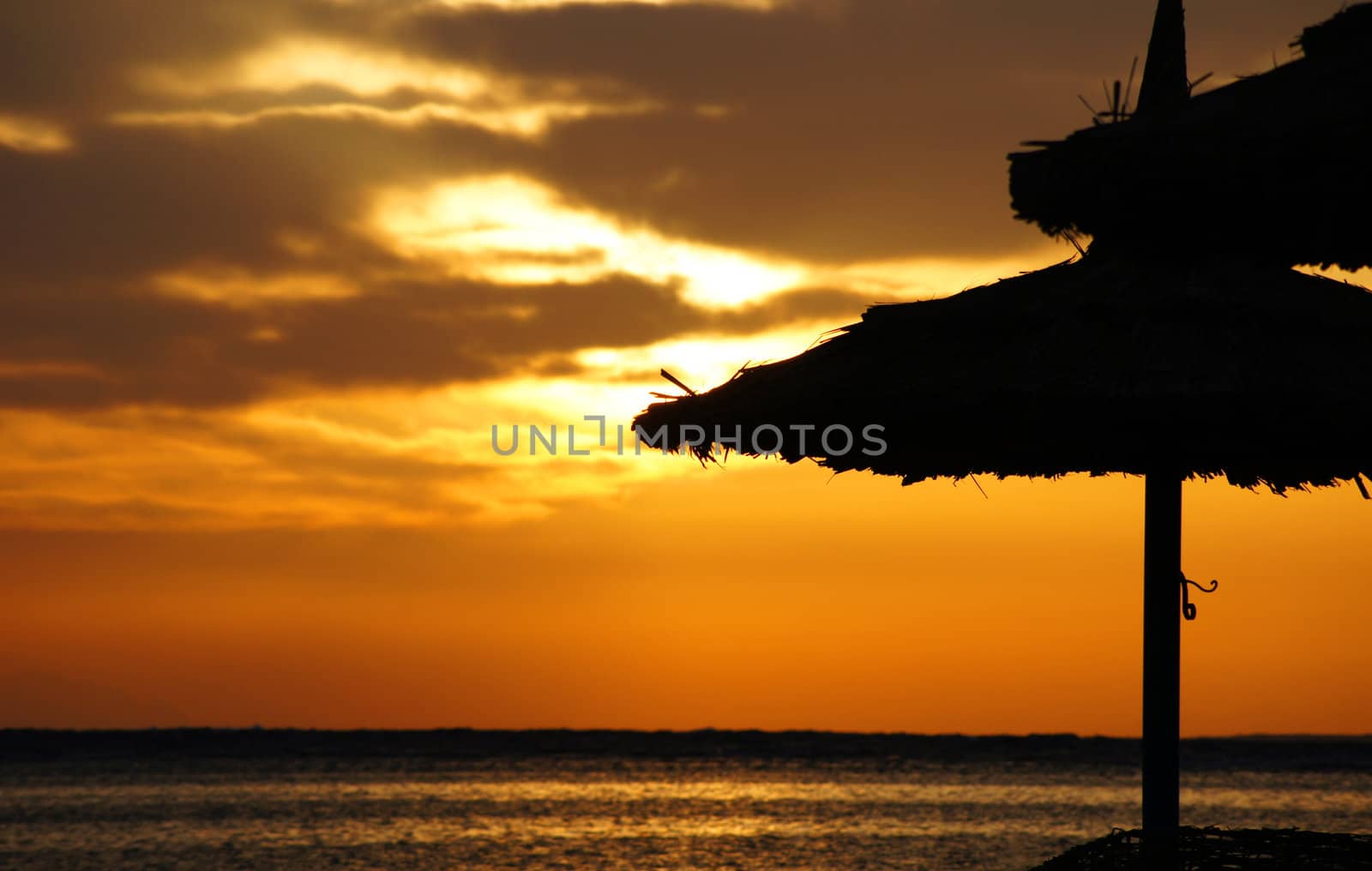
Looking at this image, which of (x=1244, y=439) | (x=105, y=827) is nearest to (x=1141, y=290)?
(x=1244, y=439)

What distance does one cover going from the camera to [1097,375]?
559cm

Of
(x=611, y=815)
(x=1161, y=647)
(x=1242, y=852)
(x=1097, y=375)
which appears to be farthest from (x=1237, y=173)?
(x=611, y=815)

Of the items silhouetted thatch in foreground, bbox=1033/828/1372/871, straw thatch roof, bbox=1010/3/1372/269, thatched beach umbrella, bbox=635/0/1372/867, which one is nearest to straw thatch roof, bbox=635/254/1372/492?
thatched beach umbrella, bbox=635/0/1372/867

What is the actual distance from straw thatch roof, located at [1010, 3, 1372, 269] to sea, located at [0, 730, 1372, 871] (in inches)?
540

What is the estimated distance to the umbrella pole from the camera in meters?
6.39

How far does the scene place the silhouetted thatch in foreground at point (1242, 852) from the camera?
18.4ft

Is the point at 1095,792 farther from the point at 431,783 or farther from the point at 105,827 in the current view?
the point at 105,827

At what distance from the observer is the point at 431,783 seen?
4697 centimetres

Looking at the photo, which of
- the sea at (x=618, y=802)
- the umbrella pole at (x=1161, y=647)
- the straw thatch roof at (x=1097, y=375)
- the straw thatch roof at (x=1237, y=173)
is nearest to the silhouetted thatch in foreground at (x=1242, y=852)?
the umbrella pole at (x=1161, y=647)

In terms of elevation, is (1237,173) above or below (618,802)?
above

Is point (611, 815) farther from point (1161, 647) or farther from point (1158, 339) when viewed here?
point (1158, 339)

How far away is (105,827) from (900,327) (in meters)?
27.9

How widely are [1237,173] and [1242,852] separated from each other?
286 centimetres

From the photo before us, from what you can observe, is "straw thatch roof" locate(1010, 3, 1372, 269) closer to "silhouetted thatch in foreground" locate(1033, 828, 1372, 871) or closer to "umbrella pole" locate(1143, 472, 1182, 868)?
"umbrella pole" locate(1143, 472, 1182, 868)
